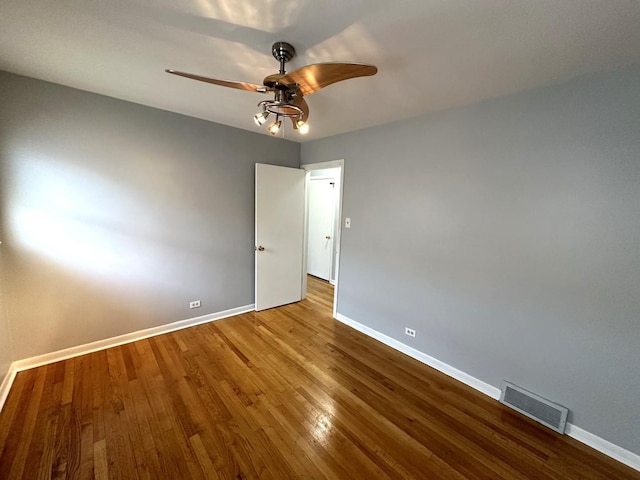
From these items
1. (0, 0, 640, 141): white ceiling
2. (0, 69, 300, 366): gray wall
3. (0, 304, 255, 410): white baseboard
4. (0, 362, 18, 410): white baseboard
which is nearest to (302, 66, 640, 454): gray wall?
(0, 0, 640, 141): white ceiling

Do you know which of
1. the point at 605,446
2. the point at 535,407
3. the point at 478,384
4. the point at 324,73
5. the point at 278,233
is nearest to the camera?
the point at 324,73

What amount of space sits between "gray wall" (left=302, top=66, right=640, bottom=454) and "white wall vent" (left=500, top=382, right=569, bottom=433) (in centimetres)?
7

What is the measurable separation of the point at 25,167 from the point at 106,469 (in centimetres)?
237

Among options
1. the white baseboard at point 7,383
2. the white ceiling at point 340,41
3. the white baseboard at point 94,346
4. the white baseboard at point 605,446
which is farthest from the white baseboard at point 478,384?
the white baseboard at point 7,383

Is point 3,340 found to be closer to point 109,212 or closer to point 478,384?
point 109,212

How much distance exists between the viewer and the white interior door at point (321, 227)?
5207mm

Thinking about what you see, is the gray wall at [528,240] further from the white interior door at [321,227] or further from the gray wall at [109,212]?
the white interior door at [321,227]

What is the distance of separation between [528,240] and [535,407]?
1.26 m

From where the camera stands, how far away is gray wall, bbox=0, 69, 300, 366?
6.89 ft

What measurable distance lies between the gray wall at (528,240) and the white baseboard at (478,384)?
46 mm

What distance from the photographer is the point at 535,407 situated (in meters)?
1.88

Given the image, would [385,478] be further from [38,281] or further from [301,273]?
[38,281]

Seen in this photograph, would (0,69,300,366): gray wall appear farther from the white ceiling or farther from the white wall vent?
the white wall vent

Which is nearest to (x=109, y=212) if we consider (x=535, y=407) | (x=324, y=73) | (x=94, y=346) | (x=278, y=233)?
(x=94, y=346)
